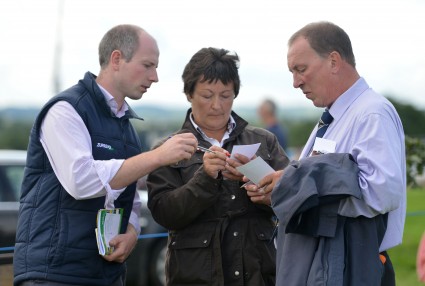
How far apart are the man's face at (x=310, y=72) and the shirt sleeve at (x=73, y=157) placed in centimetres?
92

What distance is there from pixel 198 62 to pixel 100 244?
3.89 feet

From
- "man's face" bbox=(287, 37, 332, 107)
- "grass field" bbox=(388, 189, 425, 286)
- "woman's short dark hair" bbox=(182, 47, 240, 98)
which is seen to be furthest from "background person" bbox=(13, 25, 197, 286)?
"grass field" bbox=(388, 189, 425, 286)

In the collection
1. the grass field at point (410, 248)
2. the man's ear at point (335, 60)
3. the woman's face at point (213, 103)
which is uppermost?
the man's ear at point (335, 60)

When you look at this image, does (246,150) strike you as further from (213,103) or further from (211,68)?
(211,68)

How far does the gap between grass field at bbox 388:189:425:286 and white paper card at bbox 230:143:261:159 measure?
362cm

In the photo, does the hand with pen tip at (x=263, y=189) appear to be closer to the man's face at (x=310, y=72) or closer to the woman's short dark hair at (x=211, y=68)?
the man's face at (x=310, y=72)

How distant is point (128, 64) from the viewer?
13.4 feet

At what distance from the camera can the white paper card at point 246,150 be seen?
4.04 meters

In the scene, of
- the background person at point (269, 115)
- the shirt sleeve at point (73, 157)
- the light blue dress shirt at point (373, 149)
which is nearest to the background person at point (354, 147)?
the light blue dress shirt at point (373, 149)

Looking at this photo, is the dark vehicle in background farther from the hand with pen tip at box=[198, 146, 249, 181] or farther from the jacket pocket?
the hand with pen tip at box=[198, 146, 249, 181]

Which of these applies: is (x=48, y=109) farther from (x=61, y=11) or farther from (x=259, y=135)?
(x=61, y=11)

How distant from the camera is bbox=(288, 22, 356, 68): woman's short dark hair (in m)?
3.75

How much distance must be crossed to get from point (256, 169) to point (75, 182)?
858 mm

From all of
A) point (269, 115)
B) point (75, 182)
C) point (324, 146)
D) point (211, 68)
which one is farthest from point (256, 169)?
point (269, 115)
